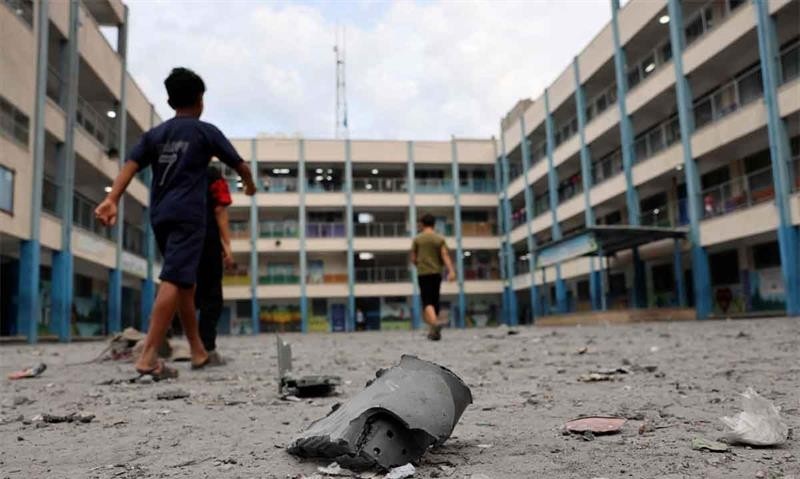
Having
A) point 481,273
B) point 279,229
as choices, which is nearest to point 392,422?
point 279,229

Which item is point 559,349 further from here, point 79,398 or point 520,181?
point 520,181

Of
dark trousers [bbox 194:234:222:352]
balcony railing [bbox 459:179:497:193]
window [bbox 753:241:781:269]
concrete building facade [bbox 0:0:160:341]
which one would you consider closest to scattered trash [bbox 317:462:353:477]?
dark trousers [bbox 194:234:222:352]

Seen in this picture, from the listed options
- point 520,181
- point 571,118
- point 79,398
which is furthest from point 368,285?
point 79,398

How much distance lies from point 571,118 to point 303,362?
109 ft

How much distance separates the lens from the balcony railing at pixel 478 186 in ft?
151

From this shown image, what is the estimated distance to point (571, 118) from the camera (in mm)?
36688

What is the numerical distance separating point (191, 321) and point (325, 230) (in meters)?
39.0

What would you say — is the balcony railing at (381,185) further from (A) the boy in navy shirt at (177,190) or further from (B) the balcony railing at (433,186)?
(A) the boy in navy shirt at (177,190)

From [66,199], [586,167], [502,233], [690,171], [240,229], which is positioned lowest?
[66,199]

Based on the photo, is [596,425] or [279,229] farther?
[279,229]

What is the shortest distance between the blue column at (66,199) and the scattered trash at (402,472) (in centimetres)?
2121

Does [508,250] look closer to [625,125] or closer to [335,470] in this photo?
[625,125]

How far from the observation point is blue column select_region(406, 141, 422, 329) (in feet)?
140

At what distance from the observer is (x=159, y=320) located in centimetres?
428
